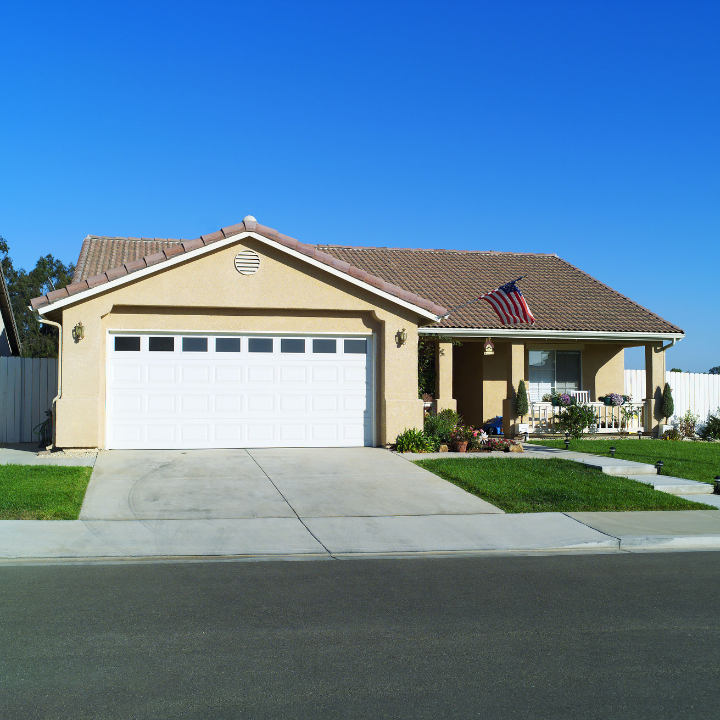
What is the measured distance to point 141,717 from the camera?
4414 millimetres

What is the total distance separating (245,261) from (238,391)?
2704mm

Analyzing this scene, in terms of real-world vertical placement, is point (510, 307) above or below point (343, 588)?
above

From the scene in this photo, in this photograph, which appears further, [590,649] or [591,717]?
[590,649]

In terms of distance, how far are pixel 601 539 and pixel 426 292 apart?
42.8 ft

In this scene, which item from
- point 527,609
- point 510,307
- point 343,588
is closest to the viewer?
point 527,609

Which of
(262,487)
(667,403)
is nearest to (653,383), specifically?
(667,403)

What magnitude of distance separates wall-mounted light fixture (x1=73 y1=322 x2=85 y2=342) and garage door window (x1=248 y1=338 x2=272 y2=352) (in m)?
3.32

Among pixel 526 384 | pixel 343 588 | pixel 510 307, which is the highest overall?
pixel 510 307

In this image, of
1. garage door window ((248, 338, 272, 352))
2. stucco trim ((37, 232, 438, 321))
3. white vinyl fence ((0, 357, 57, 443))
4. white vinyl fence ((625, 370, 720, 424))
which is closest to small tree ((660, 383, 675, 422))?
white vinyl fence ((625, 370, 720, 424))

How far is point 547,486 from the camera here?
1283cm

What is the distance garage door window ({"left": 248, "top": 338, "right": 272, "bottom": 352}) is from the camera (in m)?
16.5

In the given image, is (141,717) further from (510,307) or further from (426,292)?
(426,292)

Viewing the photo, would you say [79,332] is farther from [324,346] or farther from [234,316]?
[324,346]

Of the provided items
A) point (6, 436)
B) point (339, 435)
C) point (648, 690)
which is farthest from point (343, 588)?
point (6, 436)
